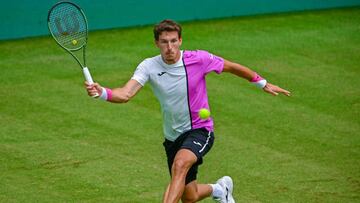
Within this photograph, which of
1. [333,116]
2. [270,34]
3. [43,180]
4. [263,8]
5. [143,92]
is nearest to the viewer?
[43,180]

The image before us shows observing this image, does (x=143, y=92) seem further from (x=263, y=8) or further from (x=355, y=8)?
(x=355, y=8)

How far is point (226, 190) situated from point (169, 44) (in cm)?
212

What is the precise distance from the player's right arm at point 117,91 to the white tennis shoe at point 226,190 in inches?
72.4

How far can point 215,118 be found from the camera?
1424cm

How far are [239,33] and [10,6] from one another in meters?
4.87

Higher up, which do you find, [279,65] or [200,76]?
[200,76]

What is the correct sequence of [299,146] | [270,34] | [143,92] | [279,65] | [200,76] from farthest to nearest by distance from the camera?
1. [270,34]
2. [279,65]
3. [143,92]
4. [299,146]
5. [200,76]

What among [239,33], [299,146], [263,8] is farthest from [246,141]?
[263,8]

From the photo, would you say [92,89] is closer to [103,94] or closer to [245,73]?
[103,94]

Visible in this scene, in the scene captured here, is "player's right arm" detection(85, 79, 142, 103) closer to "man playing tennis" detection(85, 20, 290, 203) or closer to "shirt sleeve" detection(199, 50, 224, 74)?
"man playing tennis" detection(85, 20, 290, 203)

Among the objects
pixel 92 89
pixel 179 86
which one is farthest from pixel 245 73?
pixel 92 89

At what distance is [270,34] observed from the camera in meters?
19.2

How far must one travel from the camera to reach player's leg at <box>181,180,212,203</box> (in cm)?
1003

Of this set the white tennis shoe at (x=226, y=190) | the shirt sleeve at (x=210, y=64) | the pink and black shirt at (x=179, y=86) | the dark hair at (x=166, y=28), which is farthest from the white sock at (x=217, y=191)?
the dark hair at (x=166, y=28)
